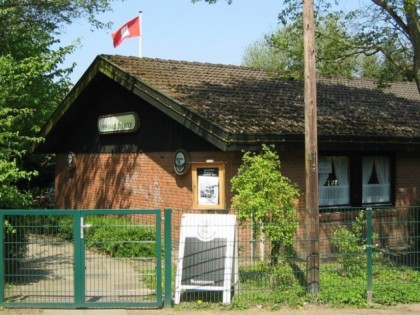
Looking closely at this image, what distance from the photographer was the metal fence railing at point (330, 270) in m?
8.88

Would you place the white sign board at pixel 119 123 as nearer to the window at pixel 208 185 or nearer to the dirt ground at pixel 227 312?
the window at pixel 208 185

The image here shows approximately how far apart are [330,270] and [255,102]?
6038mm

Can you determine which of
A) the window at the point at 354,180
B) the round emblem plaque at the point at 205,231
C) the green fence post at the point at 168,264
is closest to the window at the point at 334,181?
the window at the point at 354,180

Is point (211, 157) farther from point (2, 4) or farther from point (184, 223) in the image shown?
point (2, 4)

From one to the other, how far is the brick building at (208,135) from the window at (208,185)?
0.08ft

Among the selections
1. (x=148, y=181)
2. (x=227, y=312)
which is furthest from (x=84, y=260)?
(x=148, y=181)

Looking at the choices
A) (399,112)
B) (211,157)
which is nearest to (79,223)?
(211,157)

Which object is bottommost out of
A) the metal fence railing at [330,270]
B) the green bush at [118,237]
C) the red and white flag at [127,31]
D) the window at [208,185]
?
→ the metal fence railing at [330,270]

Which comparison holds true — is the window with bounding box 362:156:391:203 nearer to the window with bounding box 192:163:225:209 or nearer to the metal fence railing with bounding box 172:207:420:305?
the window with bounding box 192:163:225:209

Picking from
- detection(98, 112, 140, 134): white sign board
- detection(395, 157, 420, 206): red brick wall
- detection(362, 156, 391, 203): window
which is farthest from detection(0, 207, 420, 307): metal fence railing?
detection(98, 112, 140, 134): white sign board

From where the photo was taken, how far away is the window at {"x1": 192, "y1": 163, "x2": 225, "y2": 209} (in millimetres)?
12992

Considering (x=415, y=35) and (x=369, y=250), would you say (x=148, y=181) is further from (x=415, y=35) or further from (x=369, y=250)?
(x=369, y=250)

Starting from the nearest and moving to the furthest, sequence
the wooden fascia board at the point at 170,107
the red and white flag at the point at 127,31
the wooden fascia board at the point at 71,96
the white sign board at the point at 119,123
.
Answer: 1. the wooden fascia board at the point at 170,107
2. the white sign board at the point at 119,123
3. the wooden fascia board at the point at 71,96
4. the red and white flag at the point at 127,31

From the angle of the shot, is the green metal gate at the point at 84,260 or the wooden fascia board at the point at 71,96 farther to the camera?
the wooden fascia board at the point at 71,96
